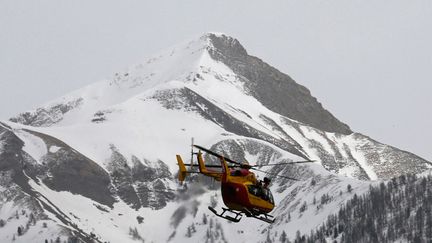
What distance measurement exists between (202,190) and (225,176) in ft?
65.3

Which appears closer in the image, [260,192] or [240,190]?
[240,190]

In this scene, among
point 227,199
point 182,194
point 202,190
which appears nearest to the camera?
point 227,199

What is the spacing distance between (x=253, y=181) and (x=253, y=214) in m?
3.34

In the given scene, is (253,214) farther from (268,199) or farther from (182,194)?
(182,194)

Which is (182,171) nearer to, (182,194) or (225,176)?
(225,176)

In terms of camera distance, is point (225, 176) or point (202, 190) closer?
point (225, 176)

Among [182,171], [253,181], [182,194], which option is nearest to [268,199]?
[253,181]

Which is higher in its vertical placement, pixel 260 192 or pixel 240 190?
pixel 260 192

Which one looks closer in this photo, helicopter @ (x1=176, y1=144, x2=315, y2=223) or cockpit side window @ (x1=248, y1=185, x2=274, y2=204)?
helicopter @ (x1=176, y1=144, x2=315, y2=223)

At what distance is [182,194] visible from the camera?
122 metres

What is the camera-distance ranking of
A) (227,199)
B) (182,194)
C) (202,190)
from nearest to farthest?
(227,199), (202,190), (182,194)

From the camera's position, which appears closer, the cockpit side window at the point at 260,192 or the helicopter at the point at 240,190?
the helicopter at the point at 240,190

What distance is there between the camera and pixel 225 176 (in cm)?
9488

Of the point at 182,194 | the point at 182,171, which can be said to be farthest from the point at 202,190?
the point at 182,171
